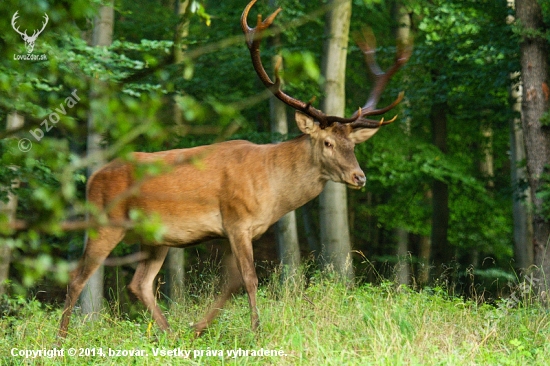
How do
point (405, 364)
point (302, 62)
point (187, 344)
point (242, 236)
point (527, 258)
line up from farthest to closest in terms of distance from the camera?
1. point (527, 258)
2. point (242, 236)
3. point (187, 344)
4. point (405, 364)
5. point (302, 62)

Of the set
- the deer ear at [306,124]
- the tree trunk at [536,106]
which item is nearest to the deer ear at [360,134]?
the deer ear at [306,124]

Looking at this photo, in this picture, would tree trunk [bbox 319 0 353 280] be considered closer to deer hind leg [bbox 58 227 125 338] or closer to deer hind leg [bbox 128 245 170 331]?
deer hind leg [bbox 128 245 170 331]

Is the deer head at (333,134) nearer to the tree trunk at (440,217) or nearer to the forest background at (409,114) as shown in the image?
the forest background at (409,114)

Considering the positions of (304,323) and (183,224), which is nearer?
(304,323)

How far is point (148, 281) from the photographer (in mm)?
7520

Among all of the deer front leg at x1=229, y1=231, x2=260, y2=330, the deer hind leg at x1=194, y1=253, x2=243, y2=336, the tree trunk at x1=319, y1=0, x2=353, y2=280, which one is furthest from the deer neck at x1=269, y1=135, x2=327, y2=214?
the tree trunk at x1=319, y1=0, x2=353, y2=280

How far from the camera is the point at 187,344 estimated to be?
6.43 m

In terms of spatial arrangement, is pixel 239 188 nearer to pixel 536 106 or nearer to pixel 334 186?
pixel 536 106

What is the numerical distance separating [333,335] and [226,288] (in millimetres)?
1324

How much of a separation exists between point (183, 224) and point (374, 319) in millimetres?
1855

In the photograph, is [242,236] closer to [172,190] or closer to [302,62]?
[172,190]

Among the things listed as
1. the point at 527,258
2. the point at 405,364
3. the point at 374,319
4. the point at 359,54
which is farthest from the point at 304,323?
the point at 359,54

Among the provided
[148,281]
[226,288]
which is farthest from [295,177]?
[148,281]

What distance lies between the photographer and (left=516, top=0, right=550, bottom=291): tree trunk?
405 inches
